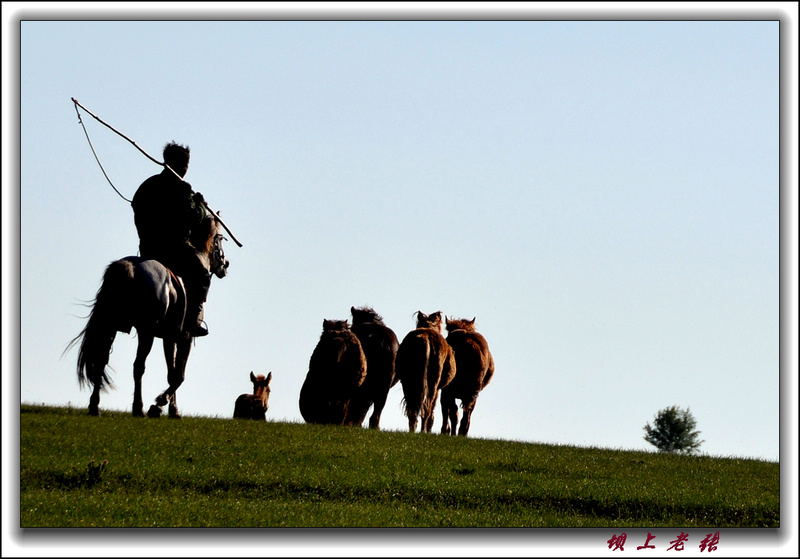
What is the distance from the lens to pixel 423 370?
83.2 ft

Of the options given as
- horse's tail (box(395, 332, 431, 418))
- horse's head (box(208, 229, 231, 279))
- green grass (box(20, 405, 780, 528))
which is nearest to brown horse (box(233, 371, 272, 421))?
horse's tail (box(395, 332, 431, 418))

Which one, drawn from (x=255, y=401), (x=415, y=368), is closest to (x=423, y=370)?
(x=415, y=368)

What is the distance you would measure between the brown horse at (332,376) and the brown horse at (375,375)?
519mm

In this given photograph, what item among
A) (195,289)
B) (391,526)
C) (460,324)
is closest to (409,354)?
(460,324)

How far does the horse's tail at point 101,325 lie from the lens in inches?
786

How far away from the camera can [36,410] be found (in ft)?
72.5

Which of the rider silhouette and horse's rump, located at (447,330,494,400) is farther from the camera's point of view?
horse's rump, located at (447,330,494,400)

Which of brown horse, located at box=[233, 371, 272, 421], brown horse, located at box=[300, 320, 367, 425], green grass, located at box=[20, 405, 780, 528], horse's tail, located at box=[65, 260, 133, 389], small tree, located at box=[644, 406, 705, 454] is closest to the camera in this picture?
green grass, located at box=[20, 405, 780, 528]

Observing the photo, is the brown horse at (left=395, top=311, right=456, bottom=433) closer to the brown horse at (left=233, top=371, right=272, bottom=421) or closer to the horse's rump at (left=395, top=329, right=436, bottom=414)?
the horse's rump at (left=395, top=329, right=436, bottom=414)

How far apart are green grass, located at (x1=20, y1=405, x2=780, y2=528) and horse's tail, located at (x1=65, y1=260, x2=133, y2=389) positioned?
41.1 inches

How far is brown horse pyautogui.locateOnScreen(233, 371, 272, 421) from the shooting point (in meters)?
28.1

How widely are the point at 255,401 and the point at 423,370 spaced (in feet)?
15.2

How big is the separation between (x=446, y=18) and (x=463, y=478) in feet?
21.8

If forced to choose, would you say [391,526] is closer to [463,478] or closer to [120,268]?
[463,478]
